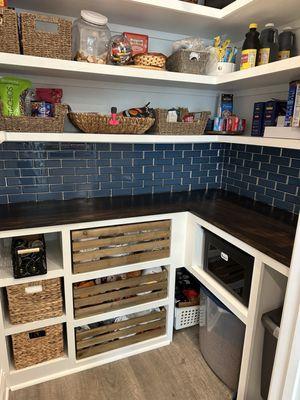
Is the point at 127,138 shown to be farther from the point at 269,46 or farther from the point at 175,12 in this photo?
the point at 269,46

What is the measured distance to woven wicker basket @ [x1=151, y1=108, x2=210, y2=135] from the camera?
1.58 m

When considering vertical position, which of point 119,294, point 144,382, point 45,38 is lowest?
point 144,382

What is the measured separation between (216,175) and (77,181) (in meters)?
1.06

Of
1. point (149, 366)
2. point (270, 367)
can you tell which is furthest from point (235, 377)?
point (149, 366)

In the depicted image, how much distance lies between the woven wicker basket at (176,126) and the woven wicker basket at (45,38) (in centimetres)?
56

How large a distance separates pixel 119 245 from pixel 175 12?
1.27m

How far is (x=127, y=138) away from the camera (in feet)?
4.93

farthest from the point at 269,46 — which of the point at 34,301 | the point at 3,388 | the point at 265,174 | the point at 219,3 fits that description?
the point at 3,388

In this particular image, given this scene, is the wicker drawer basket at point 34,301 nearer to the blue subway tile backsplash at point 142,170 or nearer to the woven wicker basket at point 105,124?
the blue subway tile backsplash at point 142,170

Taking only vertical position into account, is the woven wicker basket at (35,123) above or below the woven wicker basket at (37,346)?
above

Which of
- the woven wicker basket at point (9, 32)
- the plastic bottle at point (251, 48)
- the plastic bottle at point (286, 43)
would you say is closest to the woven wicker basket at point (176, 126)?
the plastic bottle at point (251, 48)

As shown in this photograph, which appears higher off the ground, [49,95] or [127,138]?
[49,95]

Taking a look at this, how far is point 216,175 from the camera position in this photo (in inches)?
85.1

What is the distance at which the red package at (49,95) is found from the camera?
1481 millimetres
